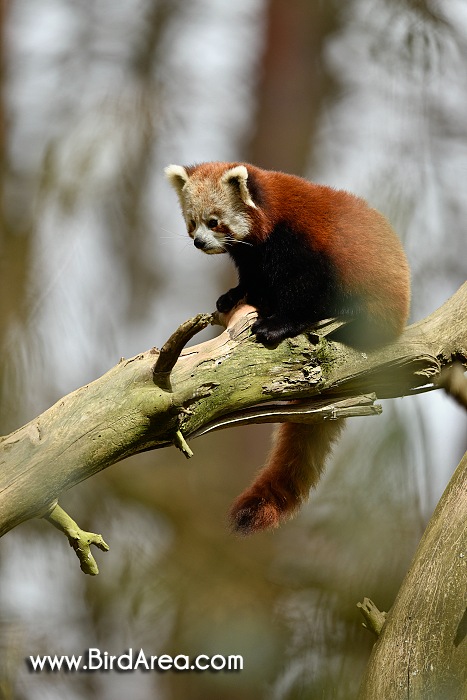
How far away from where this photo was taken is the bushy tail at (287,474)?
2.58 metres

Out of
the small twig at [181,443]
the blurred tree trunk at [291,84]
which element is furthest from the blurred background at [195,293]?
the small twig at [181,443]

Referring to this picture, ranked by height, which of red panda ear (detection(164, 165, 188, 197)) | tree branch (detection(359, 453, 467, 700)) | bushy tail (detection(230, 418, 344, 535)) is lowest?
tree branch (detection(359, 453, 467, 700))

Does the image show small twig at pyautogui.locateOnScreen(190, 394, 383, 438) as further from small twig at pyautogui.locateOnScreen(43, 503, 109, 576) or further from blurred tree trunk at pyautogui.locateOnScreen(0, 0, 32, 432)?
blurred tree trunk at pyautogui.locateOnScreen(0, 0, 32, 432)

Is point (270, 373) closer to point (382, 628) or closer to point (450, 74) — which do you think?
point (382, 628)

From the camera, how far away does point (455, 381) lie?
2.72 metres

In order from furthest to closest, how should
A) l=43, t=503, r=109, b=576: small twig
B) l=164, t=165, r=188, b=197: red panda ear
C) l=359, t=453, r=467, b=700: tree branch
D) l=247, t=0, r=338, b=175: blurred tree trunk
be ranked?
l=247, t=0, r=338, b=175: blurred tree trunk → l=164, t=165, r=188, b=197: red panda ear → l=359, t=453, r=467, b=700: tree branch → l=43, t=503, r=109, b=576: small twig

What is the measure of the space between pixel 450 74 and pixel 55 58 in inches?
113

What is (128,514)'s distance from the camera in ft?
15.3

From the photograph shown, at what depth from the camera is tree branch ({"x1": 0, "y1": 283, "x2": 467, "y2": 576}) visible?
6.79 feet

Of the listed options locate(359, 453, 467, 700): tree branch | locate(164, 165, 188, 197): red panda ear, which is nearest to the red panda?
locate(164, 165, 188, 197): red panda ear

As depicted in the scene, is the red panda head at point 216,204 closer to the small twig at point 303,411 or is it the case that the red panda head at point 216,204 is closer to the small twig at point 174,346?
the small twig at point 303,411

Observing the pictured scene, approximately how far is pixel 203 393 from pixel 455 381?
1094 mm

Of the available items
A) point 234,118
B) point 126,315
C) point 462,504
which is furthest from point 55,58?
point 462,504

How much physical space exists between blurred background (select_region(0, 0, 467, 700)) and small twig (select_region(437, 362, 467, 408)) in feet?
0.81
